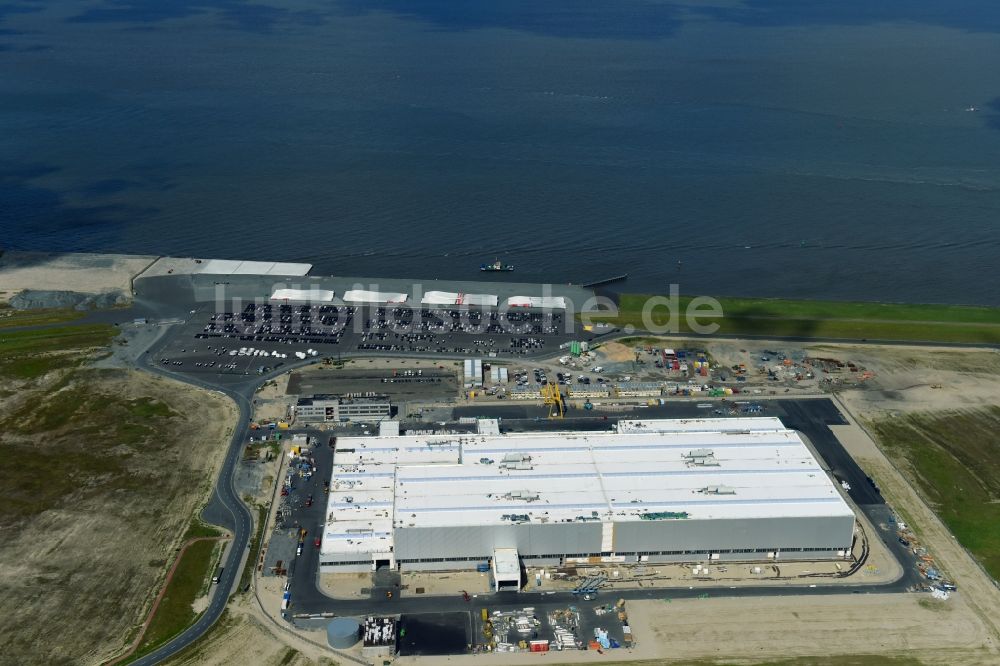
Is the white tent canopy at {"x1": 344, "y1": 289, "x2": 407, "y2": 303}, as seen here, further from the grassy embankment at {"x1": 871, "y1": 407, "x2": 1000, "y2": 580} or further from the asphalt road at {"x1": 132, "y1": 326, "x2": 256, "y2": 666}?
the grassy embankment at {"x1": 871, "y1": 407, "x2": 1000, "y2": 580}

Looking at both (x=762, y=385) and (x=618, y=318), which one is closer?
(x=762, y=385)

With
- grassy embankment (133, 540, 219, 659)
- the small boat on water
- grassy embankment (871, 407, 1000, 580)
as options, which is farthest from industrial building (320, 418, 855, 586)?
the small boat on water

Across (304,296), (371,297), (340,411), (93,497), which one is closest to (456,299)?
(371,297)

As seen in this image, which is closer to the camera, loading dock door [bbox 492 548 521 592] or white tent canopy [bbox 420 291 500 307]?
loading dock door [bbox 492 548 521 592]

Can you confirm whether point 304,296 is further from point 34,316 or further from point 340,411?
point 34,316

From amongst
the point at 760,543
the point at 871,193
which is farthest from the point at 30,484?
Result: the point at 871,193

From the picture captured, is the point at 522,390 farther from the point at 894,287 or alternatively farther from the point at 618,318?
the point at 894,287

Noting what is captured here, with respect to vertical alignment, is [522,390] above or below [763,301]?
below
